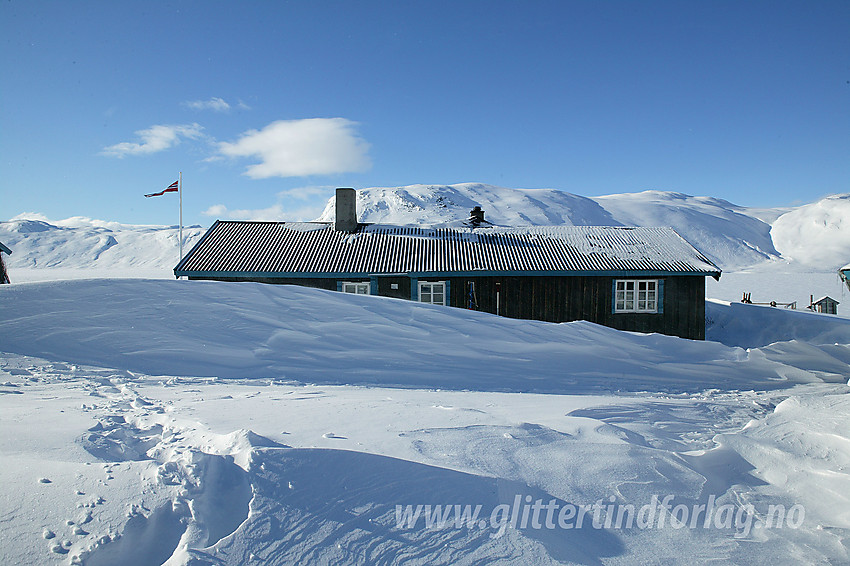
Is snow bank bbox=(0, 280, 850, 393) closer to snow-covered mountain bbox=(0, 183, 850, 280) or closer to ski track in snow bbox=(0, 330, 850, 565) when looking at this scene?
ski track in snow bbox=(0, 330, 850, 565)

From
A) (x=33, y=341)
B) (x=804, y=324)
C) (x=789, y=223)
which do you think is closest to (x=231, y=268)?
(x=33, y=341)

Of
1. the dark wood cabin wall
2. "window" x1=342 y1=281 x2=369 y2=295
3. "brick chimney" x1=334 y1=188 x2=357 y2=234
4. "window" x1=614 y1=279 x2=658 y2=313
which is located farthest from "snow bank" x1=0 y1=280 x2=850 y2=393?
"brick chimney" x1=334 y1=188 x2=357 y2=234

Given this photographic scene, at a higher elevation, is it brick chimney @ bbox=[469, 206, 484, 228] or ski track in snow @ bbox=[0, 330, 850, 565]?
brick chimney @ bbox=[469, 206, 484, 228]

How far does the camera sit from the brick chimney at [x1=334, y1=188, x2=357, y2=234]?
18.5 metres

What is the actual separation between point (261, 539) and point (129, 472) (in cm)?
92

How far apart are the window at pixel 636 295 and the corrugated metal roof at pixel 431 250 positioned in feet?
1.80

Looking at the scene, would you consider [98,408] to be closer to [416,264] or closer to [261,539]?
[261,539]

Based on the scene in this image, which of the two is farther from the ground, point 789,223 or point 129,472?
point 789,223

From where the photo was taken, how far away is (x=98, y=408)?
427cm

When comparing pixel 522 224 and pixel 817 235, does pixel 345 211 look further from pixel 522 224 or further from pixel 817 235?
pixel 817 235

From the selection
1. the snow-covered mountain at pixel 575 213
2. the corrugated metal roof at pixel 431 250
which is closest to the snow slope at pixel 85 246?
the snow-covered mountain at pixel 575 213

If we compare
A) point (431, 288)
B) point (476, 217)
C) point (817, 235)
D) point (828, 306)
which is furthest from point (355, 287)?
point (817, 235)

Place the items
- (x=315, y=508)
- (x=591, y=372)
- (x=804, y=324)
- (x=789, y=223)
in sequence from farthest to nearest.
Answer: (x=789, y=223) < (x=804, y=324) < (x=591, y=372) < (x=315, y=508)

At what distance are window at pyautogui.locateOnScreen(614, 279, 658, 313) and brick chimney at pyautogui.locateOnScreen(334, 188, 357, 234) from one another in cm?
972
